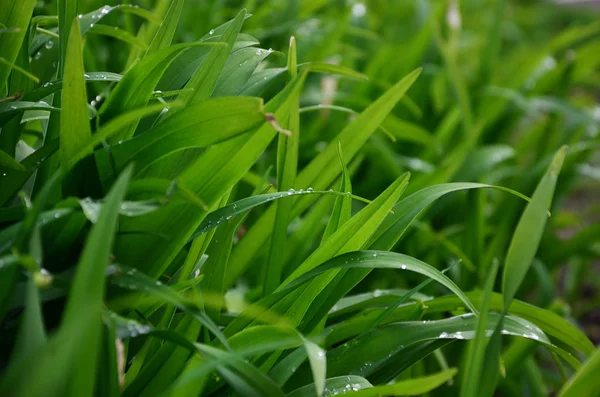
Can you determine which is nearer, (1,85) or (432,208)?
(1,85)

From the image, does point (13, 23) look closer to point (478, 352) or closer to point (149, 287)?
point (149, 287)

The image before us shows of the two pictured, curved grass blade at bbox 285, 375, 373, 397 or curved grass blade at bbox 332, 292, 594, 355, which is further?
curved grass blade at bbox 332, 292, 594, 355

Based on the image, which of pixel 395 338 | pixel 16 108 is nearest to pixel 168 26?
pixel 16 108

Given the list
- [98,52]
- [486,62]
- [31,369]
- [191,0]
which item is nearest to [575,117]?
[486,62]

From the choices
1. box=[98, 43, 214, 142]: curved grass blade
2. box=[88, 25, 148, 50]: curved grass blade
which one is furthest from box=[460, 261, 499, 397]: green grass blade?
box=[88, 25, 148, 50]: curved grass blade

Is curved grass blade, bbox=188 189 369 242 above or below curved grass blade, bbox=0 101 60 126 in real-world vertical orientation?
below

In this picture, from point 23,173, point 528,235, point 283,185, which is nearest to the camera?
point 528,235

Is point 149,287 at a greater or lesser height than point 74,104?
lesser

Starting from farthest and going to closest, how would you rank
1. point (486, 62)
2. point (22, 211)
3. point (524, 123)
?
1. point (524, 123)
2. point (486, 62)
3. point (22, 211)

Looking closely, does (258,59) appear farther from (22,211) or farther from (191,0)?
(191,0)

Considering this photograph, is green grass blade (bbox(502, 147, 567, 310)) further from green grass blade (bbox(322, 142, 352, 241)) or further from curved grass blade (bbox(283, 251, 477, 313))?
green grass blade (bbox(322, 142, 352, 241))

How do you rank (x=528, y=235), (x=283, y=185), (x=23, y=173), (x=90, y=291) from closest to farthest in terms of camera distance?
(x=90, y=291) < (x=528, y=235) < (x=23, y=173) < (x=283, y=185)
